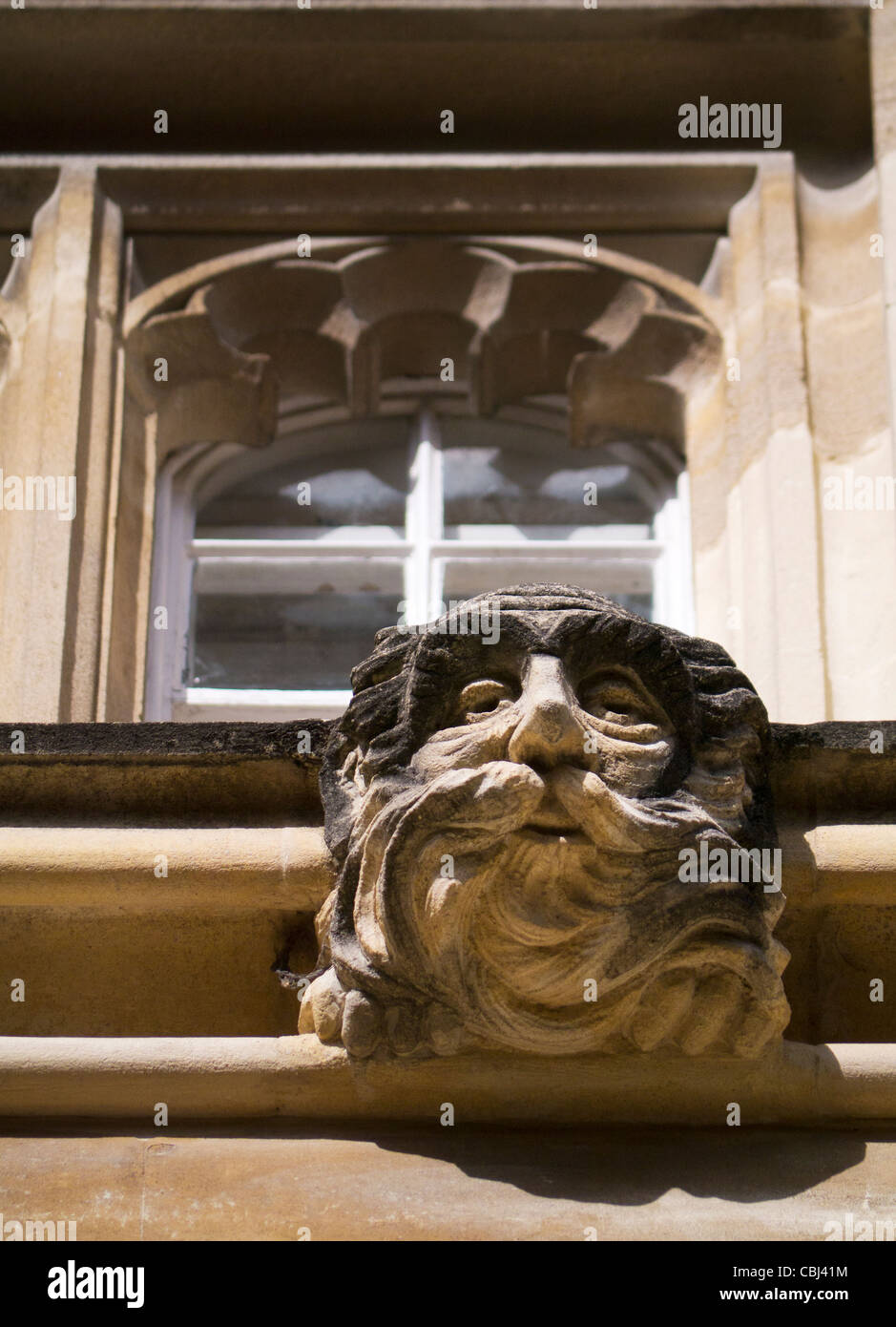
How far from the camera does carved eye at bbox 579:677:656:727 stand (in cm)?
238

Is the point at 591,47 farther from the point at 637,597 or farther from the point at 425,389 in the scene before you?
the point at 637,597

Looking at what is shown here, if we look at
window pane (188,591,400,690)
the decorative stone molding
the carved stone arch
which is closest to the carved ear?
window pane (188,591,400,690)

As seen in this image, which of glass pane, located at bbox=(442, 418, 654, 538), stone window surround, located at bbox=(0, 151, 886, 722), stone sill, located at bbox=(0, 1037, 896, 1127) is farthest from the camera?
glass pane, located at bbox=(442, 418, 654, 538)

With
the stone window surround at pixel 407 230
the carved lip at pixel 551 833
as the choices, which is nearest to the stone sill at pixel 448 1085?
the carved lip at pixel 551 833

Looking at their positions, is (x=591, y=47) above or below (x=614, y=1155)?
above

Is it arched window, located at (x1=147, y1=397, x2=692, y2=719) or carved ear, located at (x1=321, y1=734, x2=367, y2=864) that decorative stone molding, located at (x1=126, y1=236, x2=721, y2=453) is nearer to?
arched window, located at (x1=147, y1=397, x2=692, y2=719)

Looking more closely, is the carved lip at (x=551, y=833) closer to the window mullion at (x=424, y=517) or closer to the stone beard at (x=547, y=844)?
the stone beard at (x=547, y=844)

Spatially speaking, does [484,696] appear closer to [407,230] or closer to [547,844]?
[547,844]

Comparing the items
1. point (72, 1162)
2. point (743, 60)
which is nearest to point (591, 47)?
point (743, 60)

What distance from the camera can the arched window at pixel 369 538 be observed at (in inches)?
162

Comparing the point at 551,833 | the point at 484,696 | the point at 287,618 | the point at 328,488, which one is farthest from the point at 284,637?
the point at 551,833

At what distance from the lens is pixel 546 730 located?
2.20 m
